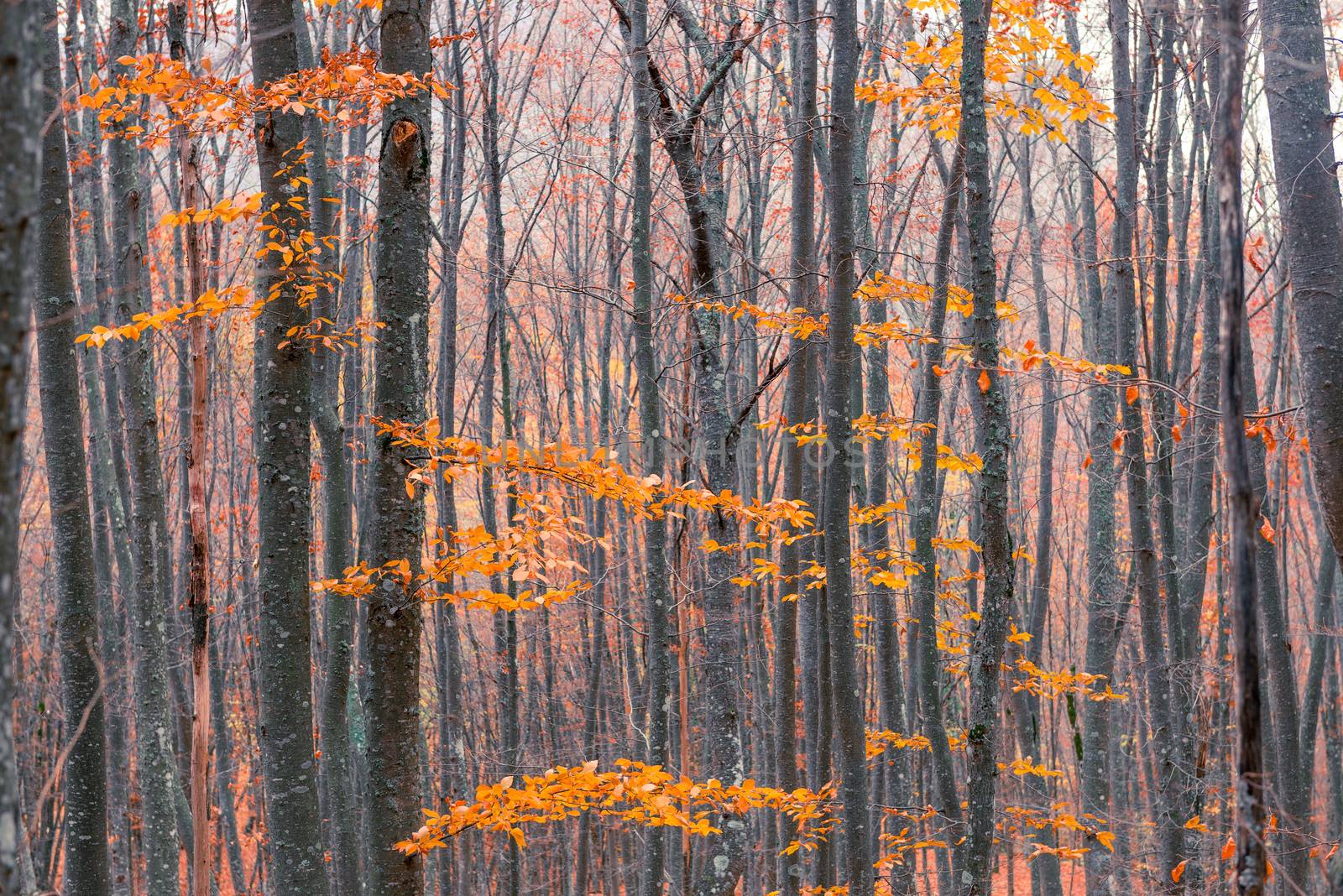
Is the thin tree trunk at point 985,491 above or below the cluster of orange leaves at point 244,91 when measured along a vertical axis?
below

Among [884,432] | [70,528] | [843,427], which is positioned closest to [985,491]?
[843,427]

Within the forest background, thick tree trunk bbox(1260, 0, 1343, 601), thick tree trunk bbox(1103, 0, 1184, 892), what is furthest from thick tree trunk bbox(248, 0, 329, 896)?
thick tree trunk bbox(1103, 0, 1184, 892)

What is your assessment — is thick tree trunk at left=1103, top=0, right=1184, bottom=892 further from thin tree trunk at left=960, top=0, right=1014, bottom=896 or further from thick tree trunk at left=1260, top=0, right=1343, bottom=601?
thick tree trunk at left=1260, top=0, right=1343, bottom=601

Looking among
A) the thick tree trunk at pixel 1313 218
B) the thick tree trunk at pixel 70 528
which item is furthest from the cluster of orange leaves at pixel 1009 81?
the thick tree trunk at pixel 70 528

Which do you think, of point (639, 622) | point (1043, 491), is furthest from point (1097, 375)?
point (639, 622)

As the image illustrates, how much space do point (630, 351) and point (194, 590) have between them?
573 inches

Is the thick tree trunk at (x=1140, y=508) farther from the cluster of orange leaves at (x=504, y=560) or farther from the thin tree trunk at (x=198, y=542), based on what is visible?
the thin tree trunk at (x=198, y=542)

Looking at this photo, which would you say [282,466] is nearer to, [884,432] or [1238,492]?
[1238,492]

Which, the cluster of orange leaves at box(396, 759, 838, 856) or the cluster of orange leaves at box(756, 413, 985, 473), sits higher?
the cluster of orange leaves at box(756, 413, 985, 473)

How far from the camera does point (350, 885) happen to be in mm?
7664

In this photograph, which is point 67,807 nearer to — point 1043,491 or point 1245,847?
point 1245,847

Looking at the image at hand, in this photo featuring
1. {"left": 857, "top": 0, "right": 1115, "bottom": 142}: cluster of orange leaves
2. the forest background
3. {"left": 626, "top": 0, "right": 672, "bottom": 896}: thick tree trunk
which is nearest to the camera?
the forest background

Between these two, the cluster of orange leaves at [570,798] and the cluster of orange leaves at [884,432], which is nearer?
the cluster of orange leaves at [570,798]

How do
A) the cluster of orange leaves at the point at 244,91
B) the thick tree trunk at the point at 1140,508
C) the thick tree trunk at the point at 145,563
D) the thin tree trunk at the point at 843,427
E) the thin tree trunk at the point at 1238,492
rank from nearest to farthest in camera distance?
the thin tree trunk at the point at 1238,492
the cluster of orange leaves at the point at 244,91
the thin tree trunk at the point at 843,427
the thick tree trunk at the point at 145,563
the thick tree trunk at the point at 1140,508
